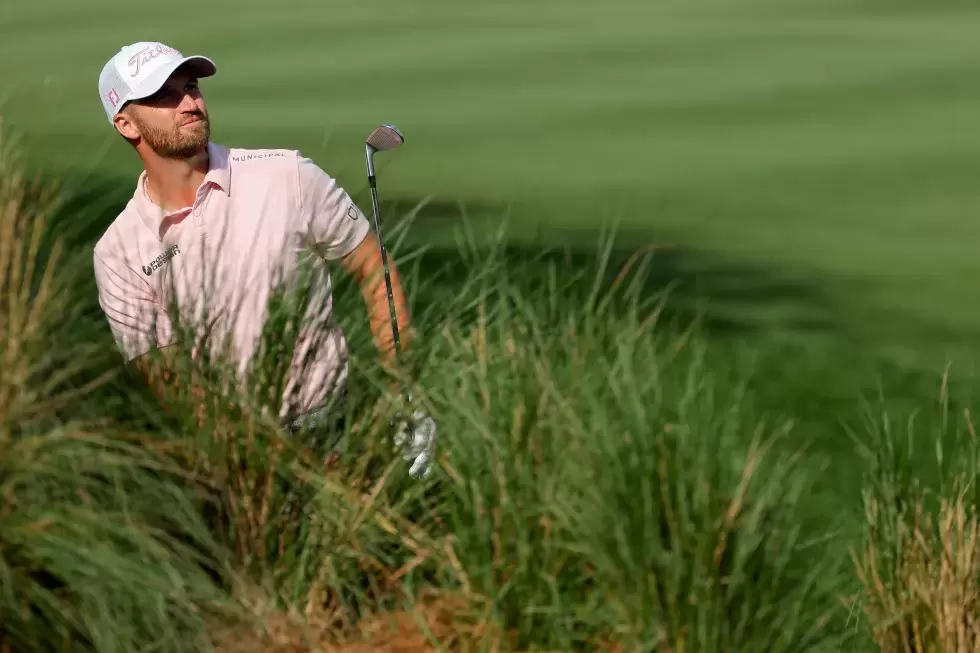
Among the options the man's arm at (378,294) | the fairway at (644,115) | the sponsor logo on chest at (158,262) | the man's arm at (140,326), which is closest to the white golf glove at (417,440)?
the man's arm at (378,294)

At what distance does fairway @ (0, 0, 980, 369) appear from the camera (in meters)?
11.2

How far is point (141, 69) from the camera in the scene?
5461 mm

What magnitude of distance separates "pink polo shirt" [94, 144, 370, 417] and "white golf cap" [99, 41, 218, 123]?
0.80 ft

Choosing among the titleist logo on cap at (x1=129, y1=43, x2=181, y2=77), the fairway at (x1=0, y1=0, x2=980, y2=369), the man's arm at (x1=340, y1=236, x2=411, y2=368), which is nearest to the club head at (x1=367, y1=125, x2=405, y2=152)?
the man's arm at (x1=340, y1=236, x2=411, y2=368)

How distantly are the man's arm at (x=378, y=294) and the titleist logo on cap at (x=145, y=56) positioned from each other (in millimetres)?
820

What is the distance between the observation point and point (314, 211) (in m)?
5.37

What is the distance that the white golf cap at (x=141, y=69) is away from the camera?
5.40 m

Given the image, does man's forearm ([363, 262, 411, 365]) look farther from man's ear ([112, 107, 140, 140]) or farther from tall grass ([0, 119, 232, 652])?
man's ear ([112, 107, 140, 140])

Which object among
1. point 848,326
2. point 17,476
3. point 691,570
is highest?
point 17,476

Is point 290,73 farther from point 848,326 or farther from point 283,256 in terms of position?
point 283,256

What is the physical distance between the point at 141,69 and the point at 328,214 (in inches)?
27.3

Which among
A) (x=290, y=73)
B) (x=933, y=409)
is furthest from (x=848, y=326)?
(x=290, y=73)

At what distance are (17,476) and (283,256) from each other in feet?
5.35

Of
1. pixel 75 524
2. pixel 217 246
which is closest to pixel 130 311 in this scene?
pixel 217 246
